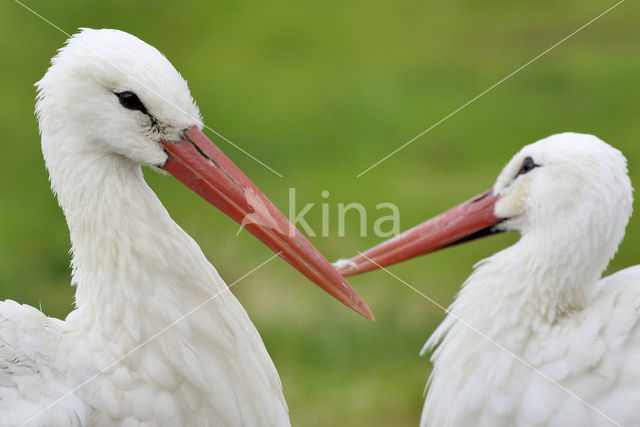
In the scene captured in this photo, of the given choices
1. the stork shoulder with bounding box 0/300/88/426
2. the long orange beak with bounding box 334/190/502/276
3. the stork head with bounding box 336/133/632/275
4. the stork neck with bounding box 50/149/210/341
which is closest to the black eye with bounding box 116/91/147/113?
the stork neck with bounding box 50/149/210/341

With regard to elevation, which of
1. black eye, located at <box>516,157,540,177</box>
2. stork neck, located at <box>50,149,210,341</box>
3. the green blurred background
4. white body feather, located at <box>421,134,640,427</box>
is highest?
stork neck, located at <box>50,149,210,341</box>

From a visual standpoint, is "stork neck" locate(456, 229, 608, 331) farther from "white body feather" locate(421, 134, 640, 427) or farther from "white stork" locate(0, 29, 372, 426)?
"white stork" locate(0, 29, 372, 426)

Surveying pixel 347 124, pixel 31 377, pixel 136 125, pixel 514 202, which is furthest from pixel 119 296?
pixel 347 124

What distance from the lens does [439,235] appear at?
10.3 ft

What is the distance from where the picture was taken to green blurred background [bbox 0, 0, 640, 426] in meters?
5.02

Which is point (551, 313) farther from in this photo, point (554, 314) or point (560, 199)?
point (560, 199)

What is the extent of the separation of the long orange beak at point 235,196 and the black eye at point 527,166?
2.60 feet

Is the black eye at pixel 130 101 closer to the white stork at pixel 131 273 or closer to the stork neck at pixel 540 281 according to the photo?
the white stork at pixel 131 273

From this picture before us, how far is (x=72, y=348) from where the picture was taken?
2.41 metres

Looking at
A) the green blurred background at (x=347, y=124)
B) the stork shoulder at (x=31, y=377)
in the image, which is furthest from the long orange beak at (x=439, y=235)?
the green blurred background at (x=347, y=124)

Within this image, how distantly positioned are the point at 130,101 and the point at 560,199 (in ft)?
4.15

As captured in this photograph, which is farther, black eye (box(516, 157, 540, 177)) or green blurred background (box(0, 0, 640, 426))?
green blurred background (box(0, 0, 640, 426))

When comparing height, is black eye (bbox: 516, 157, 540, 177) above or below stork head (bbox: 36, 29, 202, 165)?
below

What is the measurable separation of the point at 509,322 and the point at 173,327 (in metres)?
1.01
